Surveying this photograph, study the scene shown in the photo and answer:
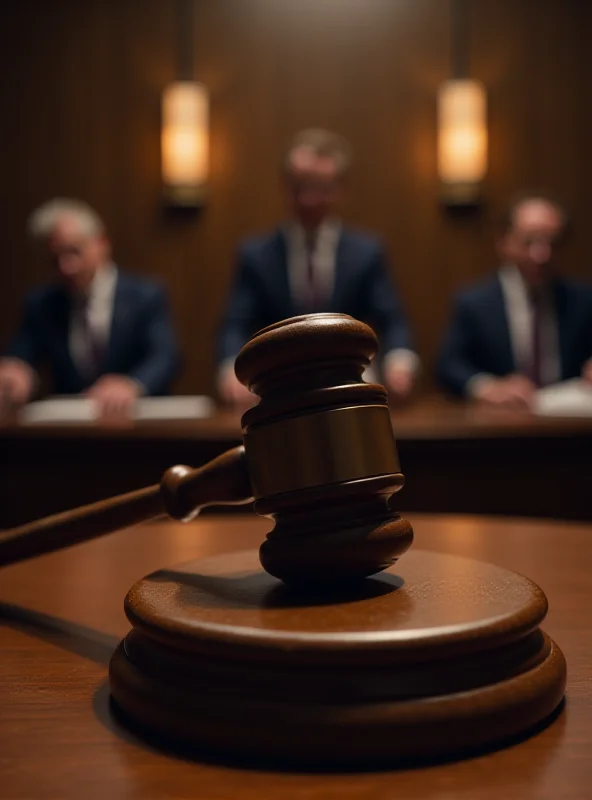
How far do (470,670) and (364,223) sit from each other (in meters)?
5.49

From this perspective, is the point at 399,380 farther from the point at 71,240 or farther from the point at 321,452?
the point at 321,452

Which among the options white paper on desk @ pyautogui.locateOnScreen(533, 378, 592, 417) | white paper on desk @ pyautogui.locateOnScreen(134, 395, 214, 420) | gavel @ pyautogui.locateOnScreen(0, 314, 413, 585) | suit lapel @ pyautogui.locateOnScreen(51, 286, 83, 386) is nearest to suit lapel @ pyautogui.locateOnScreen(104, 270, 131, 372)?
suit lapel @ pyautogui.locateOnScreen(51, 286, 83, 386)

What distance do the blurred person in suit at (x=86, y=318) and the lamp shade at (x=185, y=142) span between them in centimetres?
78

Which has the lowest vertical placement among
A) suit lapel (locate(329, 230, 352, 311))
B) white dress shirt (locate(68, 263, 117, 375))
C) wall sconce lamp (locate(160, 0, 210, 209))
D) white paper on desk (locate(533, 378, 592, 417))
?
white paper on desk (locate(533, 378, 592, 417))

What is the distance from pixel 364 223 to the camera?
5840 mm

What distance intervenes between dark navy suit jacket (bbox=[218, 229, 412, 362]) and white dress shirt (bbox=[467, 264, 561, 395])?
2.22 feet

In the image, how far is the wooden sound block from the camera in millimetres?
484

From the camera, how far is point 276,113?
5.79 meters

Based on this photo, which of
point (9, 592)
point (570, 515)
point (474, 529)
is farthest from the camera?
point (570, 515)

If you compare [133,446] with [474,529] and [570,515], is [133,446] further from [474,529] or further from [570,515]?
[474,529]

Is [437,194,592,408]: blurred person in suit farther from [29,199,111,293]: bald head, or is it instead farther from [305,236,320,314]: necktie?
[29,199,111,293]: bald head

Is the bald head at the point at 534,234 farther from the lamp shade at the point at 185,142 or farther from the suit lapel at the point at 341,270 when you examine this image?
the lamp shade at the point at 185,142

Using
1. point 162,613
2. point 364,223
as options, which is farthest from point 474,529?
point 364,223

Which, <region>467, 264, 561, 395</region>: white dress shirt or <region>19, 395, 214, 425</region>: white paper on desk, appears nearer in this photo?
<region>19, 395, 214, 425</region>: white paper on desk
